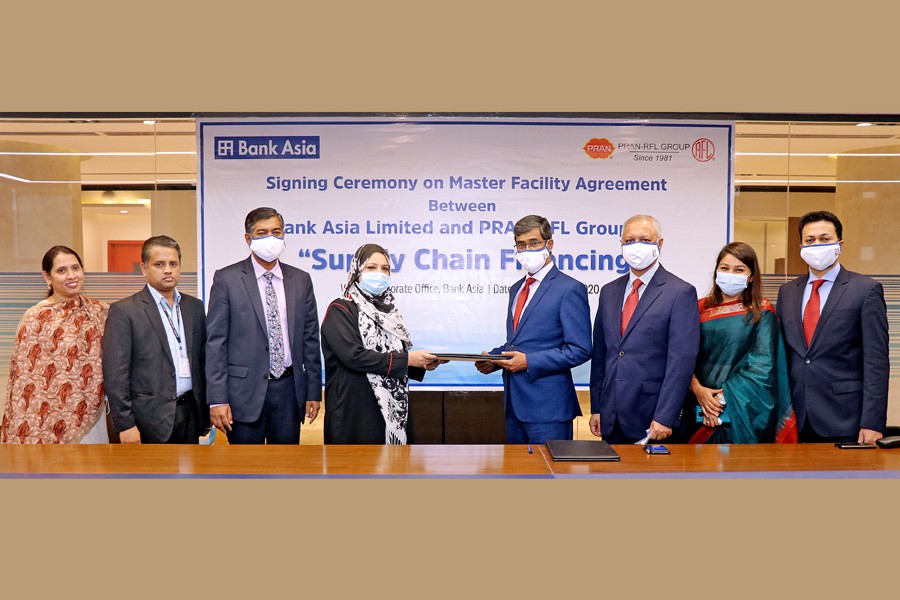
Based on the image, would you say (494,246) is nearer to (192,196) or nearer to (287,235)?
(287,235)

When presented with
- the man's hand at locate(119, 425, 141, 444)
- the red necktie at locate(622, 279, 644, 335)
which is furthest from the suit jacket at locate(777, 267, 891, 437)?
the man's hand at locate(119, 425, 141, 444)

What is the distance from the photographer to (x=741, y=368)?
3170 millimetres

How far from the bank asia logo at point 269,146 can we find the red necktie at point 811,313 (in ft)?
11.5

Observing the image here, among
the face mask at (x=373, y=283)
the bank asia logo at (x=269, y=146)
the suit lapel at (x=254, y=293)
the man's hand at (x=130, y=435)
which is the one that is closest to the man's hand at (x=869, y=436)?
the face mask at (x=373, y=283)

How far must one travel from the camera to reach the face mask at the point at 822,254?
323 centimetres

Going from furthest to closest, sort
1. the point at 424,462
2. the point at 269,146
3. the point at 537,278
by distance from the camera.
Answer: the point at 269,146, the point at 537,278, the point at 424,462

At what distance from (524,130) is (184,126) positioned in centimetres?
268

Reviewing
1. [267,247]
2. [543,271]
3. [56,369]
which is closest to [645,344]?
[543,271]

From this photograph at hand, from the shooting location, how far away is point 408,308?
16.3 feet

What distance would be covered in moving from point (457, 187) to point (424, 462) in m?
2.78

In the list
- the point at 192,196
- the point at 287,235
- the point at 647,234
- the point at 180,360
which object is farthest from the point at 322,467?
the point at 192,196

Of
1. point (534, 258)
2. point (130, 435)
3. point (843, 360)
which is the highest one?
point (534, 258)

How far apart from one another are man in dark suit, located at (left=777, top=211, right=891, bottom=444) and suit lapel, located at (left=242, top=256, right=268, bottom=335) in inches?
110

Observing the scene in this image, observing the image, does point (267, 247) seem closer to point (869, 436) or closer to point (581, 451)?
point (581, 451)
